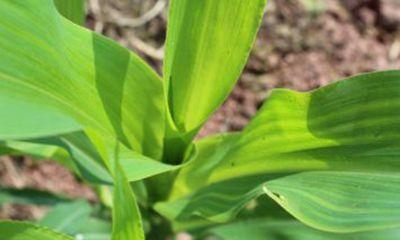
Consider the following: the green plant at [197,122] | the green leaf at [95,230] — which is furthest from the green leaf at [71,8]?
the green leaf at [95,230]

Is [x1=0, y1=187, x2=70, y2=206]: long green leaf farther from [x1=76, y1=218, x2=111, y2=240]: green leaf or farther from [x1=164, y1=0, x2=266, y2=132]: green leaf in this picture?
[x1=164, y1=0, x2=266, y2=132]: green leaf

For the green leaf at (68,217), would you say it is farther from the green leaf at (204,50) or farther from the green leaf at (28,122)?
the green leaf at (28,122)

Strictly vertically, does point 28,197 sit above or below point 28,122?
below

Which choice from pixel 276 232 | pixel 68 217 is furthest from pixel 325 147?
pixel 68 217

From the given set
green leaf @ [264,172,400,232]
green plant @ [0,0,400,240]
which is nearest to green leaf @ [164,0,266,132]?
green plant @ [0,0,400,240]

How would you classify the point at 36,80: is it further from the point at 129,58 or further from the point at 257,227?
the point at 257,227

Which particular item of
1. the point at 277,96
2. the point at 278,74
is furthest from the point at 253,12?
the point at 278,74

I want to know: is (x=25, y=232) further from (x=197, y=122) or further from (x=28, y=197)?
(x=28, y=197)
